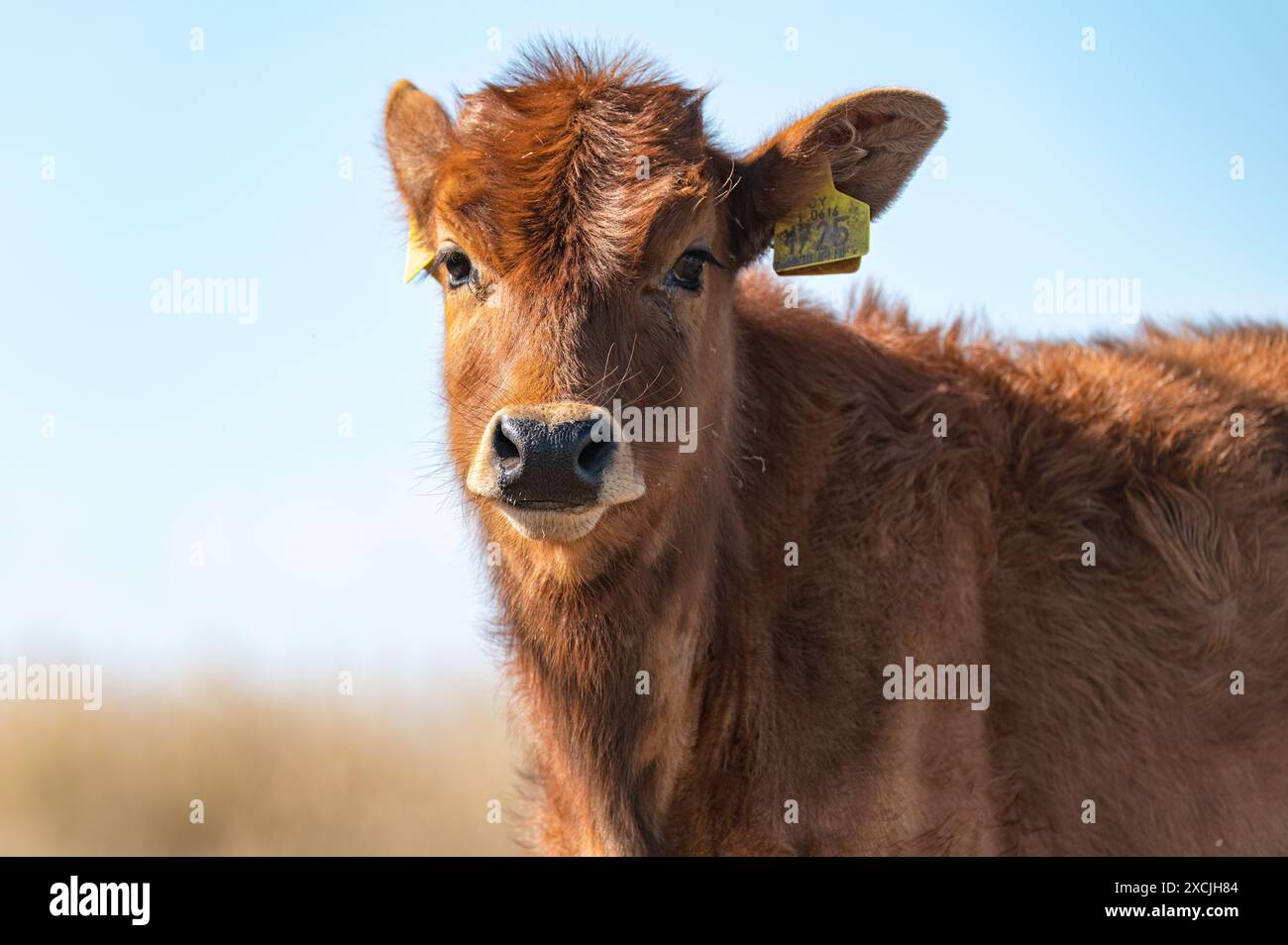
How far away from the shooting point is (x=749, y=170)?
24.0 ft

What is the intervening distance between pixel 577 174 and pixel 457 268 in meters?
1.01

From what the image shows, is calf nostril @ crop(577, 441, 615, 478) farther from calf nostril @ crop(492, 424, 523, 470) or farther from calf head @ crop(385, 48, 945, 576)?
calf nostril @ crop(492, 424, 523, 470)

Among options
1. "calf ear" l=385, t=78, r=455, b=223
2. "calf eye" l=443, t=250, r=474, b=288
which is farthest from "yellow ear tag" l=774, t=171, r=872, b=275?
"calf ear" l=385, t=78, r=455, b=223

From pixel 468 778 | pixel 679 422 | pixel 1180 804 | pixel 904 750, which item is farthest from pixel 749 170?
pixel 468 778

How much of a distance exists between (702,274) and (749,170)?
934 millimetres

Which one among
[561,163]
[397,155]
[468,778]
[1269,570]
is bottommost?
[468,778]

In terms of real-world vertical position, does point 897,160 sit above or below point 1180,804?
above

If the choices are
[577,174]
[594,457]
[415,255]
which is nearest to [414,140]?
[415,255]

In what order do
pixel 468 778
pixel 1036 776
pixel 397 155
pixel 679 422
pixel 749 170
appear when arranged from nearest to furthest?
1. pixel 679 422
2. pixel 1036 776
3. pixel 749 170
4. pixel 397 155
5. pixel 468 778

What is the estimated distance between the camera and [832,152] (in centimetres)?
730

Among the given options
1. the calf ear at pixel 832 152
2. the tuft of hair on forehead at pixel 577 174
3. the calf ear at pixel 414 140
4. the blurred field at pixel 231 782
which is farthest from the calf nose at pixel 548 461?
the blurred field at pixel 231 782

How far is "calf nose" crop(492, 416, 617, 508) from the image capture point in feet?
17.9

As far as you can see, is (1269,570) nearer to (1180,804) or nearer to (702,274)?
(1180,804)

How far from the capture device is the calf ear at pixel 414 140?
7.84 meters
